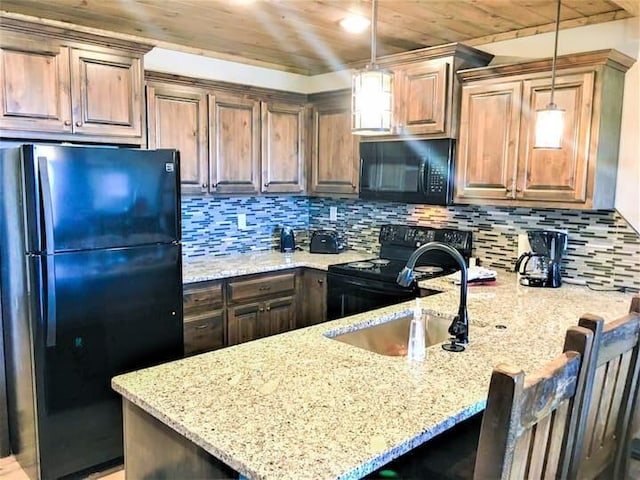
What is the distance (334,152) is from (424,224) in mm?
904

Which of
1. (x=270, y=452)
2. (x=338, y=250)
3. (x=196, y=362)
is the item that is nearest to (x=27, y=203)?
(x=196, y=362)

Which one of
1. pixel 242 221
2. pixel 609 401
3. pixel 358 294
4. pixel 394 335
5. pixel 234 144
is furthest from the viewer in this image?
pixel 242 221

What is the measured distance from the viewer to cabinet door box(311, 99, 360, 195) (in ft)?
13.2

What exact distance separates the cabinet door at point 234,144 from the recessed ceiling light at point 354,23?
41.6 inches

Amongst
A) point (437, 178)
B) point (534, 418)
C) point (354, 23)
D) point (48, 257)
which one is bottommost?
point (534, 418)

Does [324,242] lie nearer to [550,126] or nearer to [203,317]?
[203,317]

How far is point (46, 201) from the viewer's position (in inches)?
94.0

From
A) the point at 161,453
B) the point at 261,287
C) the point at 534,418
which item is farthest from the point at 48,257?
the point at 534,418

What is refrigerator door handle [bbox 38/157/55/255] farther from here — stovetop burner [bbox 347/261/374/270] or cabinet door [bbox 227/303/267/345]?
stovetop burner [bbox 347/261/374/270]

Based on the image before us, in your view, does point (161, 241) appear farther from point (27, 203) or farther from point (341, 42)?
point (341, 42)

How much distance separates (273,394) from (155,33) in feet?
9.02

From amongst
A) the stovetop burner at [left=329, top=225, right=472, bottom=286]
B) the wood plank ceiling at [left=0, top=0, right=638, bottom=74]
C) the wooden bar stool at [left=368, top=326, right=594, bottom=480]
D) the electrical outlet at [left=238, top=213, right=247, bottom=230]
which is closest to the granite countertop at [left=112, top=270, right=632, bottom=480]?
the wooden bar stool at [left=368, top=326, right=594, bottom=480]

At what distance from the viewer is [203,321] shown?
11.2 feet

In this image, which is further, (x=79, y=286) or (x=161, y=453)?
(x=79, y=286)
